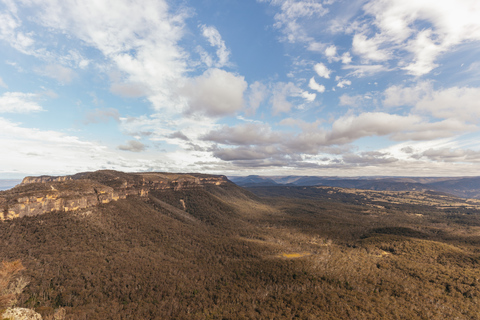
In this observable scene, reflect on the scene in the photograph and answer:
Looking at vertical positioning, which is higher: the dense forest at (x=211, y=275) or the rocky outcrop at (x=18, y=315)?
the rocky outcrop at (x=18, y=315)

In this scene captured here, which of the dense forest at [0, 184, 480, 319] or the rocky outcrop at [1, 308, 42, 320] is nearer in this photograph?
the rocky outcrop at [1, 308, 42, 320]

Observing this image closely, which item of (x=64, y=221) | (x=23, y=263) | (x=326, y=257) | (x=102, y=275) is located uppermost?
(x=64, y=221)

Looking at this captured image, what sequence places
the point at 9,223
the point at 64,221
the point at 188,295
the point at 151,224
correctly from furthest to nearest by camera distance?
the point at 151,224, the point at 64,221, the point at 9,223, the point at 188,295

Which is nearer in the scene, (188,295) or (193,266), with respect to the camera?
(188,295)

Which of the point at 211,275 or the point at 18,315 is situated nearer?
the point at 18,315

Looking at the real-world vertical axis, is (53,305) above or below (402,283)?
above

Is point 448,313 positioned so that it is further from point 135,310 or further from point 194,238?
point 194,238

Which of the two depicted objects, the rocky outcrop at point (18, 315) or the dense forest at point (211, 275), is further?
the dense forest at point (211, 275)

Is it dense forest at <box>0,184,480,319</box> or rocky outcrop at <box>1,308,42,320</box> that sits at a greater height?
rocky outcrop at <box>1,308,42,320</box>

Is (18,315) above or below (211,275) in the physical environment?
above

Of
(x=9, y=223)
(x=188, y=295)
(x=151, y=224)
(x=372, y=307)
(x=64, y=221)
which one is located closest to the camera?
(x=372, y=307)

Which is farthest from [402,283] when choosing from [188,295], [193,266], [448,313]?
[193,266]
